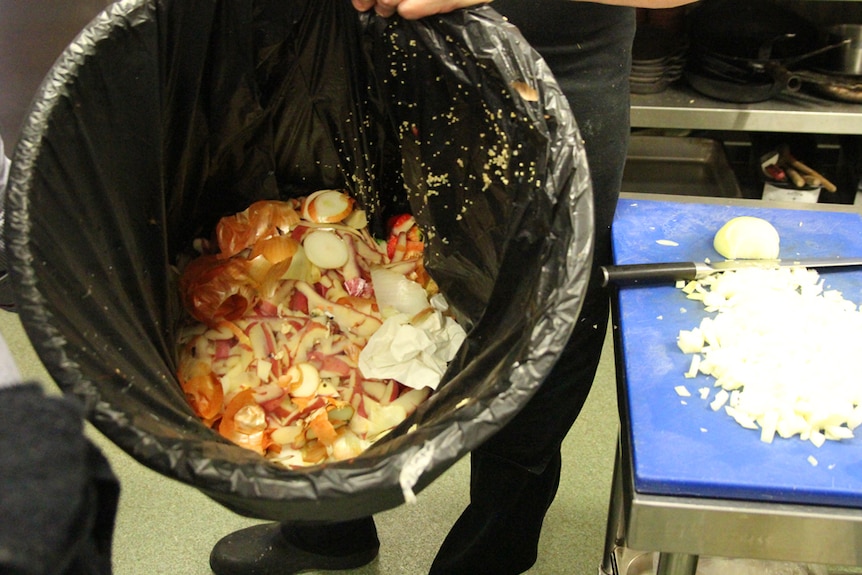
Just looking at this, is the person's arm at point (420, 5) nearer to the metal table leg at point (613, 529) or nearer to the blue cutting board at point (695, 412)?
the blue cutting board at point (695, 412)

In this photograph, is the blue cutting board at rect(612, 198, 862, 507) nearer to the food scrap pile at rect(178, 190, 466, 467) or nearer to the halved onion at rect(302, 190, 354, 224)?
the food scrap pile at rect(178, 190, 466, 467)

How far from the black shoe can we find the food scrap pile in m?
0.43

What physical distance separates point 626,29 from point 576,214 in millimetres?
353

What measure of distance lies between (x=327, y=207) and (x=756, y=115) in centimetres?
A: 96

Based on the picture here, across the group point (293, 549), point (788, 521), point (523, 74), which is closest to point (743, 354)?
point (788, 521)

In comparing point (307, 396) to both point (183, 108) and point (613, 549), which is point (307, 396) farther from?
point (613, 549)

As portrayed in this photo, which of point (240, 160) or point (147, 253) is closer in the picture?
point (147, 253)

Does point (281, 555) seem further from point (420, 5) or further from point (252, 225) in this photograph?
point (420, 5)

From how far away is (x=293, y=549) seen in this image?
110 centimetres

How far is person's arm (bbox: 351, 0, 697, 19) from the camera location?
586 millimetres

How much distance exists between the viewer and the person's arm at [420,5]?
23.1 inches

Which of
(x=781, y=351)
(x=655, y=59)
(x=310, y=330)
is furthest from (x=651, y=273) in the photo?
(x=655, y=59)

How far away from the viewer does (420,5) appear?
1.96ft

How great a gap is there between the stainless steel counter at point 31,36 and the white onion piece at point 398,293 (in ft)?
3.44
